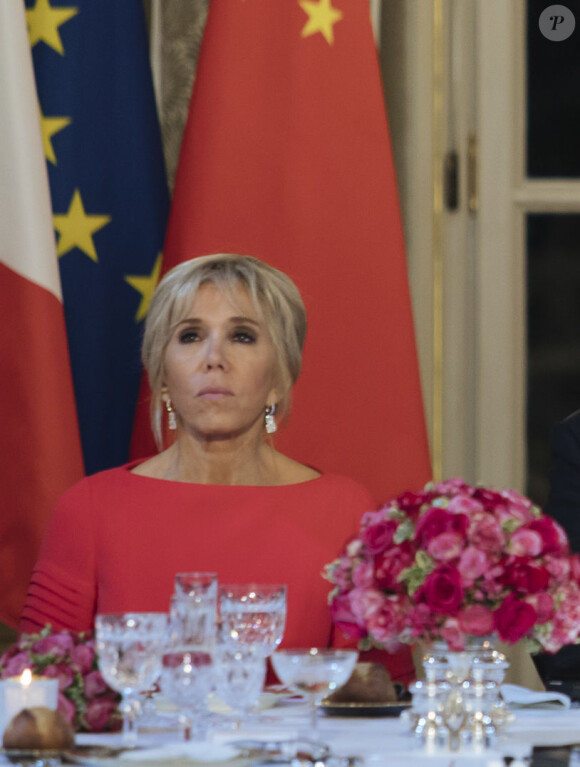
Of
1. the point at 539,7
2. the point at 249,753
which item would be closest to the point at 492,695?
the point at 249,753

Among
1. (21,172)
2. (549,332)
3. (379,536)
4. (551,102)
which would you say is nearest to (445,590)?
(379,536)

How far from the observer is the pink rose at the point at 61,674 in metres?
1.60

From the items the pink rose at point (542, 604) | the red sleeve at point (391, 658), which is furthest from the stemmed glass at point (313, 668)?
the red sleeve at point (391, 658)

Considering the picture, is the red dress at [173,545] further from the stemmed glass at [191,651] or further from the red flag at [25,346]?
the stemmed glass at [191,651]

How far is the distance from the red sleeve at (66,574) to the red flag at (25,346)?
1.53ft

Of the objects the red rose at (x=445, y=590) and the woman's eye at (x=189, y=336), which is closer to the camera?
the red rose at (x=445, y=590)

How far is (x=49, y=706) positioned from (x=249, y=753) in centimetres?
24

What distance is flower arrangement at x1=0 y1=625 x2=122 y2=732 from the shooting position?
1.61 metres

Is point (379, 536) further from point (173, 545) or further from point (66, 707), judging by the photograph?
point (173, 545)

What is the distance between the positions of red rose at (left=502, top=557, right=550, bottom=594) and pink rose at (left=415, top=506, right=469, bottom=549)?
72 mm

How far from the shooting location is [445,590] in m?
1.55

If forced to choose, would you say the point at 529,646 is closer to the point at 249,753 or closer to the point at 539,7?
the point at 249,753

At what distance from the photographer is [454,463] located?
3.38m

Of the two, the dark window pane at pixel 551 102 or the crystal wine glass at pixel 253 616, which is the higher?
the dark window pane at pixel 551 102
